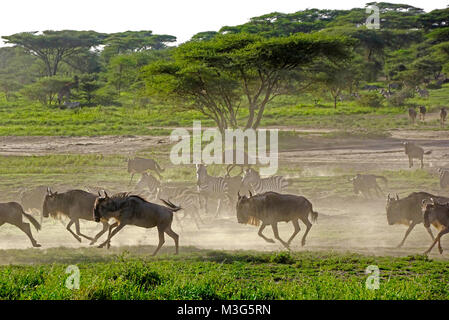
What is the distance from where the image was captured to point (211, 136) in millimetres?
27297

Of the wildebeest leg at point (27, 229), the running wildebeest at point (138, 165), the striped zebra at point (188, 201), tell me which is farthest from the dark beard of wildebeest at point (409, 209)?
the running wildebeest at point (138, 165)

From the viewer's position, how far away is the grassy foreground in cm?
648

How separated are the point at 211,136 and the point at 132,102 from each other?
46.3ft

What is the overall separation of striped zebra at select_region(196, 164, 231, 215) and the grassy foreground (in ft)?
10.5

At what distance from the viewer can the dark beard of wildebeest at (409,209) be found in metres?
10.5

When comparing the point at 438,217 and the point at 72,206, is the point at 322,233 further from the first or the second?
the point at 72,206

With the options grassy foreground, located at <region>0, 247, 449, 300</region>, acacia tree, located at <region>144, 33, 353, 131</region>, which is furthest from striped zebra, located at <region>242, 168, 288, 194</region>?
acacia tree, located at <region>144, 33, 353, 131</region>

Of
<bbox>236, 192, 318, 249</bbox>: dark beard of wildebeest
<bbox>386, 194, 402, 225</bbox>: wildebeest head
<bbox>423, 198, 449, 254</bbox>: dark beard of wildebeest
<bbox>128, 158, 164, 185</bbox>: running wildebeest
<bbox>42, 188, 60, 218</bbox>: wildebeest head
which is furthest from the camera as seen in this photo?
<bbox>128, 158, 164, 185</bbox>: running wildebeest

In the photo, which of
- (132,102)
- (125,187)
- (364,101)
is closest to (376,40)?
(364,101)

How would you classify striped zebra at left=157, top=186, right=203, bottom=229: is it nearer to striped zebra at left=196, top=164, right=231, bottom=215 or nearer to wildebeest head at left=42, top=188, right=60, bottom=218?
striped zebra at left=196, top=164, right=231, bottom=215

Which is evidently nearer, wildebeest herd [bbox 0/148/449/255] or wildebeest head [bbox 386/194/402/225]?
wildebeest herd [bbox 0/148/449/255]

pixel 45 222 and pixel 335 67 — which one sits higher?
pixel 335 67

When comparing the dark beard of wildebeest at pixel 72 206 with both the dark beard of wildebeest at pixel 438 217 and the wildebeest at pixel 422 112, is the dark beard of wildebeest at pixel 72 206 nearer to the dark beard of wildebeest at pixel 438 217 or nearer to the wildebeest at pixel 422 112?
the dark beard of wildebeest at pixel 438 217
